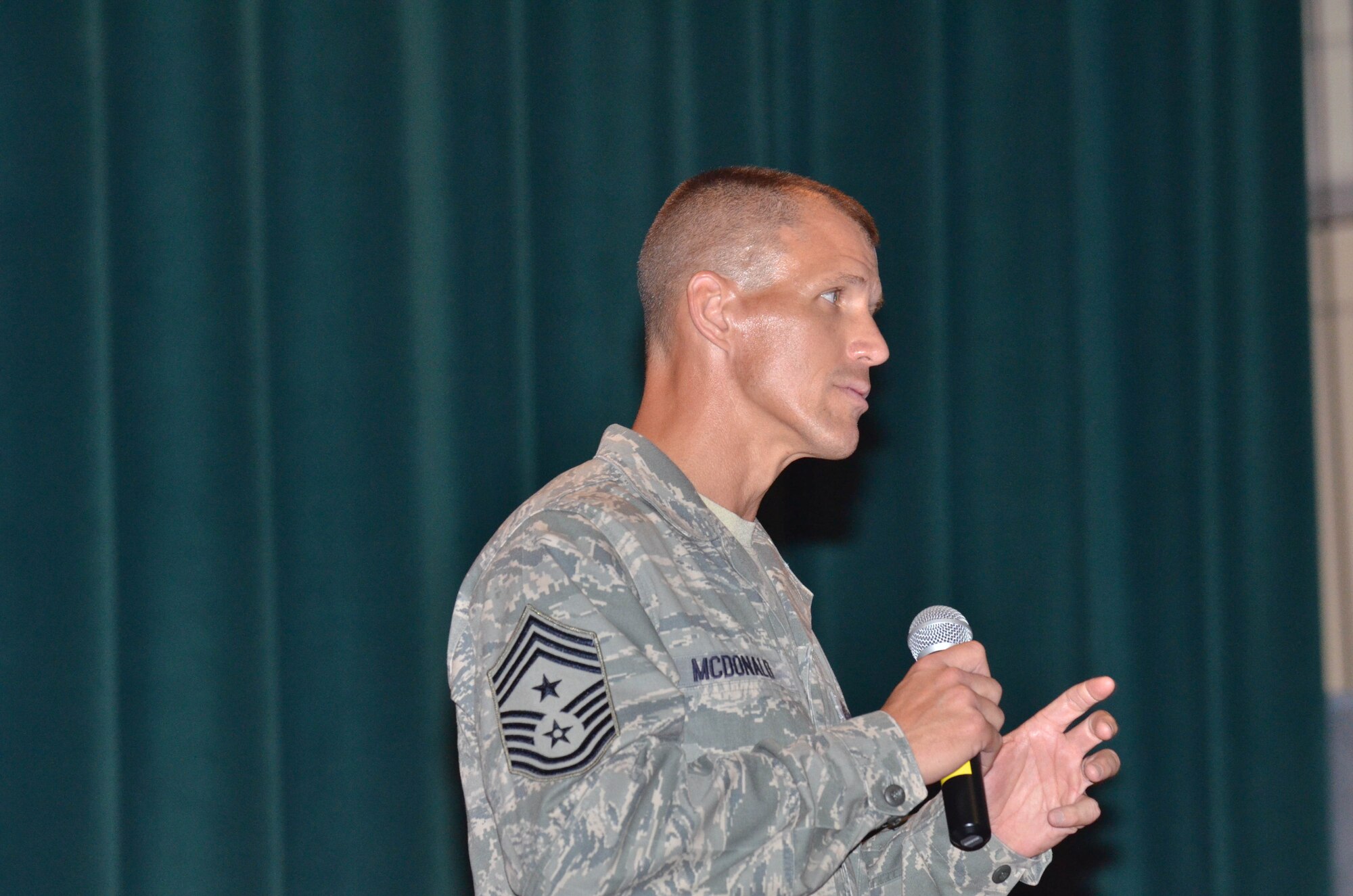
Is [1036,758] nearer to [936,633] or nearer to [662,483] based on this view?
[936,633]

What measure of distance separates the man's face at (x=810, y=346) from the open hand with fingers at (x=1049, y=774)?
422 millimetres

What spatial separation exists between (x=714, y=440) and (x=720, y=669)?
384 mm

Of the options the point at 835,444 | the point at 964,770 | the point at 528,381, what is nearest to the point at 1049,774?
the point at 964,770

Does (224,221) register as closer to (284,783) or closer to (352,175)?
(352,175)

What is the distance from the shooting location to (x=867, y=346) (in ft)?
6.00

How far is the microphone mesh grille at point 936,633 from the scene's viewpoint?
177 cm

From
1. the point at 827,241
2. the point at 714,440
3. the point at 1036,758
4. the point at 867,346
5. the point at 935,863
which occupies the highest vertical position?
the point at 827,241

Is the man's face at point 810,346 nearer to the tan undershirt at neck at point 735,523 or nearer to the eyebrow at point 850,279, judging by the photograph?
the eyebrow at point 850,279

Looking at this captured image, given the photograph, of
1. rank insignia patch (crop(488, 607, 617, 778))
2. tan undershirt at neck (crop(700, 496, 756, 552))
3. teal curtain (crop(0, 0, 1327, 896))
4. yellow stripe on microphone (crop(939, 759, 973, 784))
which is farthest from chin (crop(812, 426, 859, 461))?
teal curtain (crop(0, 0, 1327, 896))

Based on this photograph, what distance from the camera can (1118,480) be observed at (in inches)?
134

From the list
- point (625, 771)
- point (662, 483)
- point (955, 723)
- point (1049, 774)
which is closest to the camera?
point (625, 771)

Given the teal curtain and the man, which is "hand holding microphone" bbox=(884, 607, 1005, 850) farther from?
the teal curtain

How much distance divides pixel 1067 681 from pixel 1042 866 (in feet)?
5.13

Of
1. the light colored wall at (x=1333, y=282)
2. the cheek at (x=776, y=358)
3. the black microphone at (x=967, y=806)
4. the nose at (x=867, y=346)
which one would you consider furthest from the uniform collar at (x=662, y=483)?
the light colored wall at (x=1333, y=282)
